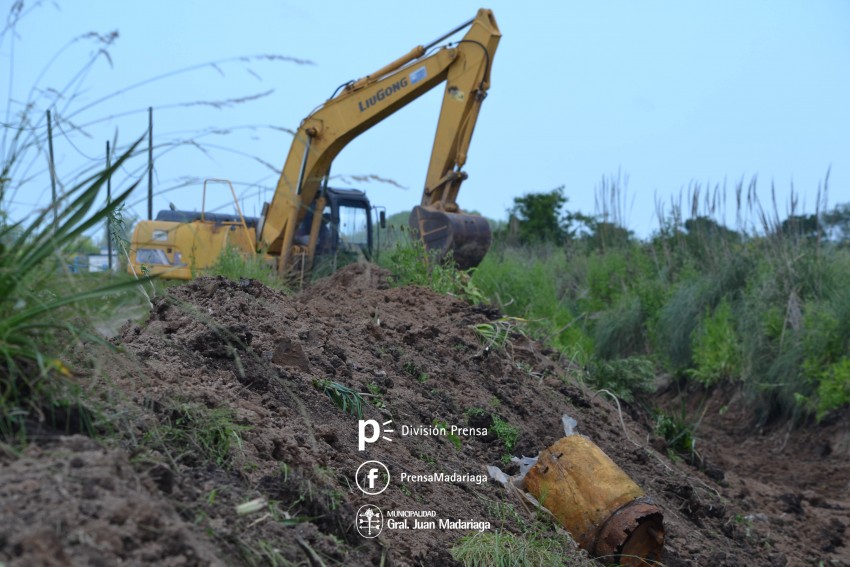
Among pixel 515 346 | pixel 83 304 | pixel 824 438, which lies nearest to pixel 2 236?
pixel 83 304

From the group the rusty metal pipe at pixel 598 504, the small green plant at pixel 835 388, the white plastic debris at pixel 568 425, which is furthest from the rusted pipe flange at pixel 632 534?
the small green plant at pixel 835 388

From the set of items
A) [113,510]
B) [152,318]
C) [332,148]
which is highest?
[332,148]

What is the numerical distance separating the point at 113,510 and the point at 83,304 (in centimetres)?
63

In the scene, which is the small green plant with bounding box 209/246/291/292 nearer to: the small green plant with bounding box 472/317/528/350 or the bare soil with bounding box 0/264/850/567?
the bare soil with bounding box 0/264/850/567

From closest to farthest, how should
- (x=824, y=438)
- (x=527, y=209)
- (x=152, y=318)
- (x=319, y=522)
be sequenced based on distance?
(x=319, y=522)
(x=152, y=318)
(x=824, y=438)
(x=527, y=209)

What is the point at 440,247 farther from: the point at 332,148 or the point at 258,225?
the point at 258,225

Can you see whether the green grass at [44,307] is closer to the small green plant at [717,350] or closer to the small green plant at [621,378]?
the small green plant at [621,378]

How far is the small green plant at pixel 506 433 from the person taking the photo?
16.8ft

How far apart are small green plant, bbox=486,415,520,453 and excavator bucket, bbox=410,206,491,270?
439 cm

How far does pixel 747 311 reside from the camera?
1119 cm
